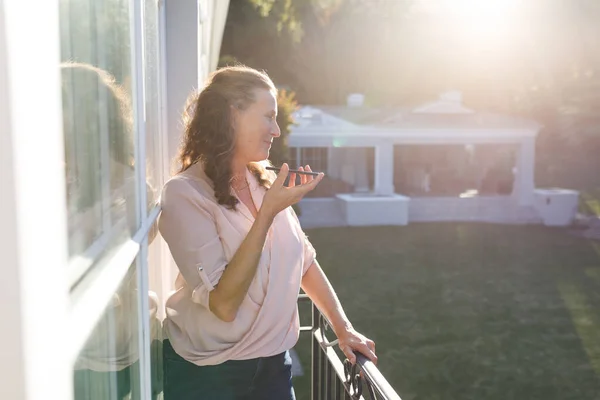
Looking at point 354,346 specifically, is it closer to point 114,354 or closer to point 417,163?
point 114,354

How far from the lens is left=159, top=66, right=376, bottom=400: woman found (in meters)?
1.52

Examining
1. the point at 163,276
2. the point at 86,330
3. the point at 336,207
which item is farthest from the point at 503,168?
the point at 86,330

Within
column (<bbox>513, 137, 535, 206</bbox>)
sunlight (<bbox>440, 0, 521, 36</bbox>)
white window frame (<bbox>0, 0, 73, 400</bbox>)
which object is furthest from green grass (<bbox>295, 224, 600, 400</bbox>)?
sunlight (<bbox>440, 0, 521, 36</bbox>)

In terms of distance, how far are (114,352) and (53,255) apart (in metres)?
0.50

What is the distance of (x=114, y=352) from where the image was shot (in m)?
0.98

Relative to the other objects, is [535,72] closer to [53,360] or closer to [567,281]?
[567,281]

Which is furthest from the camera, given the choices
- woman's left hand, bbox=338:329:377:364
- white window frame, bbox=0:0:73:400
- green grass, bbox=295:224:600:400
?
green grass, bbox=295:224:600:400

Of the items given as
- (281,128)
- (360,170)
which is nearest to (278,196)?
(281,128)

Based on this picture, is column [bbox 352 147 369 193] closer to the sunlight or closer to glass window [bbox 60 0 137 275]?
the sunlight

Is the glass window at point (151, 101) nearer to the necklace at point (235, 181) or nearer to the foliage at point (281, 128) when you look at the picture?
the necklace at point (235, 181)

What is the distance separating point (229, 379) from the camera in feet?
5.33

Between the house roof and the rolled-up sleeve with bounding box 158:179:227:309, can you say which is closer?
the rolled-up sleeve with bounding box 158:179:227:309

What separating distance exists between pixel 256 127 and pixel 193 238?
342 millimetres

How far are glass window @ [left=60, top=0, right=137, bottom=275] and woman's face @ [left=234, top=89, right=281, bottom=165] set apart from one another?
1.43ft
